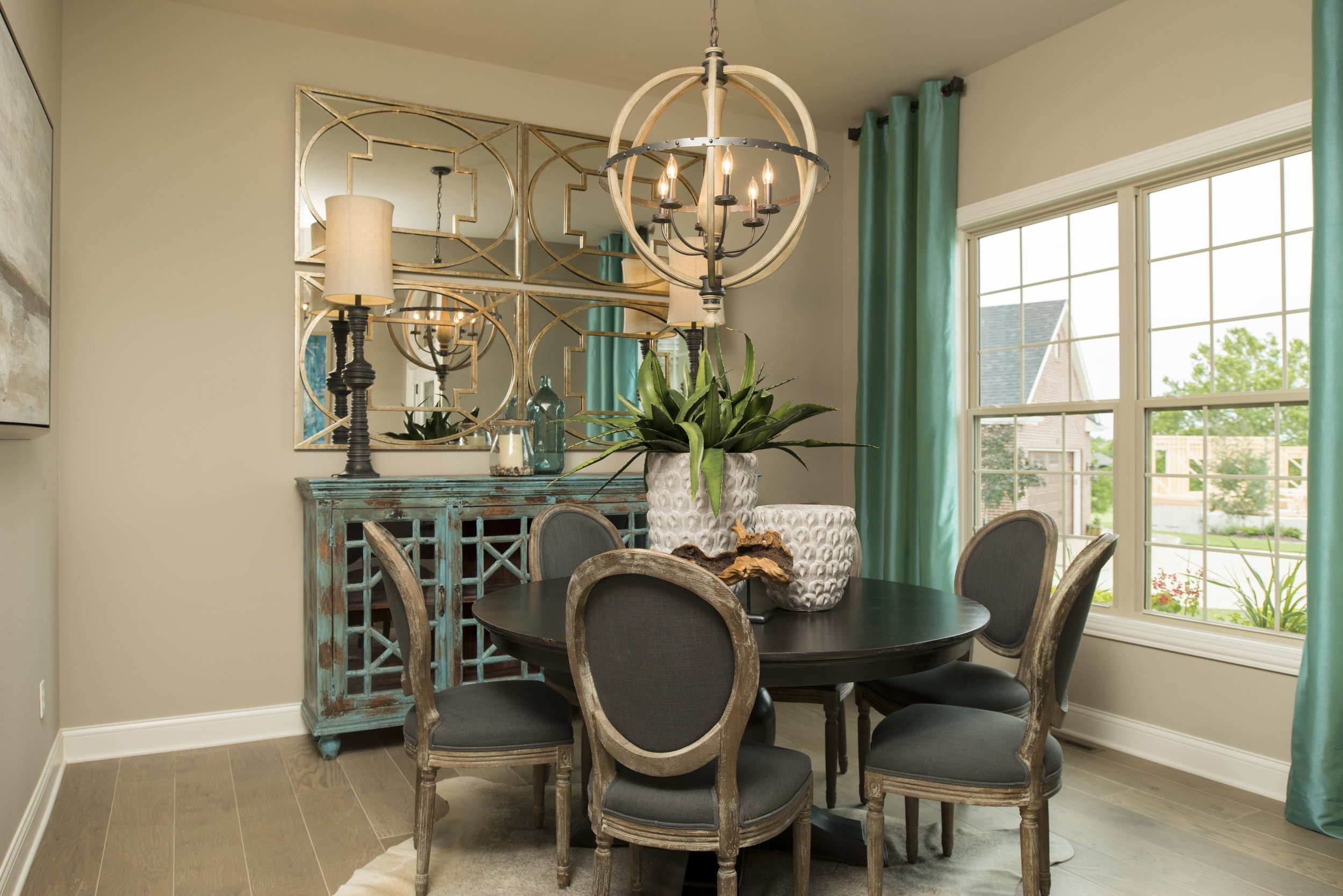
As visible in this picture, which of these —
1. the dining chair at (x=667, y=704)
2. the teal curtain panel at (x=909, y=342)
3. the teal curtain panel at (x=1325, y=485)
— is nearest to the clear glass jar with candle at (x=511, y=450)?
the teal curtain panel at (x=909, y=342)

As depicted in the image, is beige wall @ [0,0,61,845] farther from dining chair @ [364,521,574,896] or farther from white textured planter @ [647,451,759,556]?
white textured planter @ [647,451,759,556]

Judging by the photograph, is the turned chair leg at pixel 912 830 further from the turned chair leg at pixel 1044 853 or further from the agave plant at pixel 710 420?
the agave plant at pixel 710 420

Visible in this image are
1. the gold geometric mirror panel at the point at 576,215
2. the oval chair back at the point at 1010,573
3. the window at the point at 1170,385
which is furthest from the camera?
the gold geometric mirror panel at the point at 576,215

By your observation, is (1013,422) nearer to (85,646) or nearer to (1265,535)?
(1265,535)

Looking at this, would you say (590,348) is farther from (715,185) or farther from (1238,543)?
(1238,543)

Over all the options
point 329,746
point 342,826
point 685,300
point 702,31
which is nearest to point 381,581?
point 329,746

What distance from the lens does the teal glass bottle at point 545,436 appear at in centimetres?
357

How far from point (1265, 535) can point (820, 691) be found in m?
1.68

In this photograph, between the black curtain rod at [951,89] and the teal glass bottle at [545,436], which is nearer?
the teal glass bottle at [545,436]

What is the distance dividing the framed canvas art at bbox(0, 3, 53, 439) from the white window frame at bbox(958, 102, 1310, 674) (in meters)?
3.44

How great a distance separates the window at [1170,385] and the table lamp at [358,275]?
2652mm

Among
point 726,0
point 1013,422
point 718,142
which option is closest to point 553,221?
point 726,0

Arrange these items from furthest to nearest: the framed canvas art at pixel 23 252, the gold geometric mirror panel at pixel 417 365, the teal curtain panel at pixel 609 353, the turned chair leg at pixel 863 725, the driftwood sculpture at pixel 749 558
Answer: the teal curtain panel at pixel 609 353 → the gold geometric mirror panel at pixel 417 365 → the turned chair leg at pixel 863 725 → the driftwood sculpture at pixel 749 558 → the framed canvas art at pixel 23 252

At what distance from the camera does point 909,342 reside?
4.00 m
